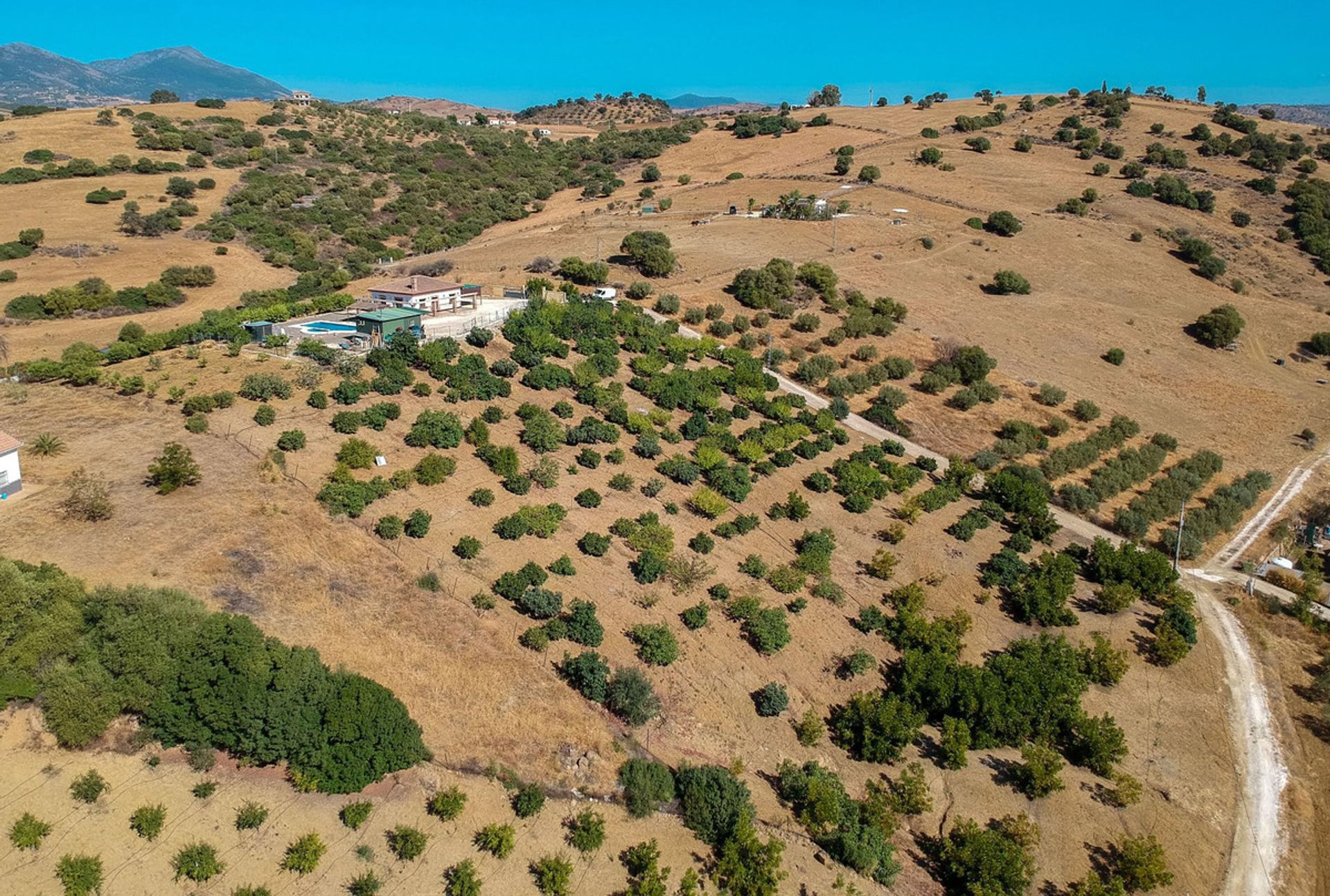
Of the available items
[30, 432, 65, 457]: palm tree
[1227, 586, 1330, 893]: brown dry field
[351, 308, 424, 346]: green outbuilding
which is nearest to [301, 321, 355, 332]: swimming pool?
[351, 308, 424, 346]: green outbuilding

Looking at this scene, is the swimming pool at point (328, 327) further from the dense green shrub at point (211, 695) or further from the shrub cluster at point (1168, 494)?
the shrub cluster at point (1168, 494)

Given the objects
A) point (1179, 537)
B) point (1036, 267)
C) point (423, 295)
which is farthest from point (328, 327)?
point (1036, 267)

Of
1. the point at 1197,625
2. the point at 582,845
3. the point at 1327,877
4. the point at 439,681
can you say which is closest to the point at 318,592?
the point at 439,681

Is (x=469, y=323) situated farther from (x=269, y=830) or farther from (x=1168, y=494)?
(x=1168, y=494)

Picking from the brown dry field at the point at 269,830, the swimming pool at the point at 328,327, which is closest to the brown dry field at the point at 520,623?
the brown dry field at the point at 269,830

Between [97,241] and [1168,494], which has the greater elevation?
[97,241]

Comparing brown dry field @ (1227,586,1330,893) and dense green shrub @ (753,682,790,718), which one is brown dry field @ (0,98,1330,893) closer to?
brown dry field @ (1227,586,1330,893)
